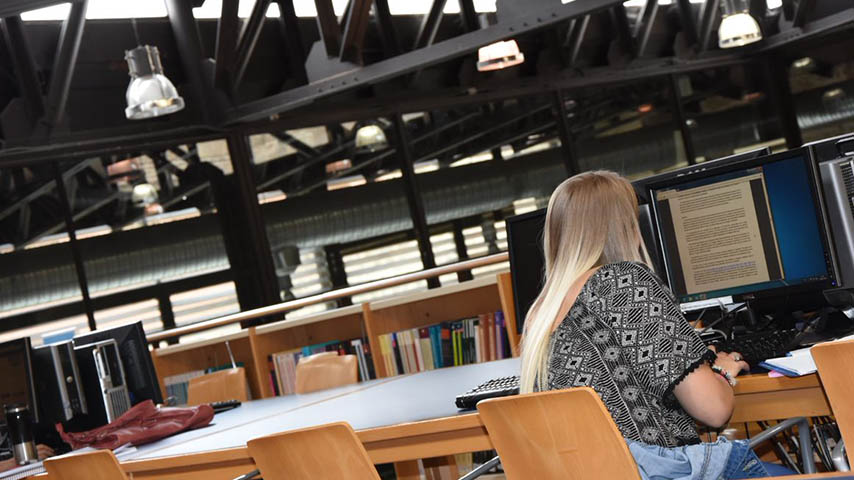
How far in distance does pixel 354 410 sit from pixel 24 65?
183 inches

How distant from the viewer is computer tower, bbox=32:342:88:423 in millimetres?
4141

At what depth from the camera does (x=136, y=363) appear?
4242 millimetres

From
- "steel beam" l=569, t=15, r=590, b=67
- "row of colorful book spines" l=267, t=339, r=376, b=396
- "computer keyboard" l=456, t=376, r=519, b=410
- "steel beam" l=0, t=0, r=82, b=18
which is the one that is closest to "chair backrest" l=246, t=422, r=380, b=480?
"computer keyboard" l=456, t=376, r=519, b=410

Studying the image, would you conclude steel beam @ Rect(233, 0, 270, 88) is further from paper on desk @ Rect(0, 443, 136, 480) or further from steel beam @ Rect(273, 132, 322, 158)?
paper on desk @ Rect(0, 443, 136, 480)

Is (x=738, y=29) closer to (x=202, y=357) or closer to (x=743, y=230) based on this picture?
(x=202, y=357)

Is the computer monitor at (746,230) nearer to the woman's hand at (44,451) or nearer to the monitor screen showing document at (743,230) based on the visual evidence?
the monitor screen showing document at (743,230)

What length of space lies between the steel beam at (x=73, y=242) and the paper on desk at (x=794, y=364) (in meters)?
5.68

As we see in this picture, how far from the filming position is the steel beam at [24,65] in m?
6.71

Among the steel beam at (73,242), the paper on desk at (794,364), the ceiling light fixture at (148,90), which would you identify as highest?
the ceiling light fixture at (148,90)

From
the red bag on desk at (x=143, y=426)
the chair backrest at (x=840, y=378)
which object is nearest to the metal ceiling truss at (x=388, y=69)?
the red bag on desk at (x=143, y=426)

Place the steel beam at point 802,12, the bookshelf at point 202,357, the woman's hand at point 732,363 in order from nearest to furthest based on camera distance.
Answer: the woman's hand at point 732,363, the bookshelf at point 202,357, the steel beam at point 802,12

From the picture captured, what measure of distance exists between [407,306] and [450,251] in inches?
123

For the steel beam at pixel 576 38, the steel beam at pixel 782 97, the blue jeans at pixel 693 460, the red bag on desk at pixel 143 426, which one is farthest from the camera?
the steel beam at pixel 782 97

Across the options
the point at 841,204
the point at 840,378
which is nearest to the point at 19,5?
the point at 841,204
